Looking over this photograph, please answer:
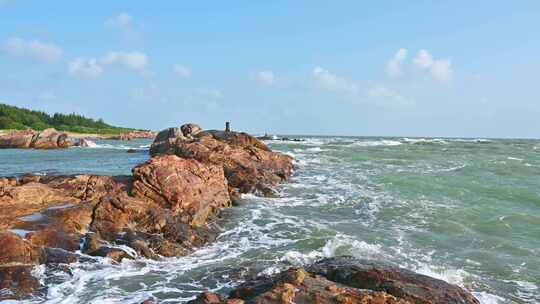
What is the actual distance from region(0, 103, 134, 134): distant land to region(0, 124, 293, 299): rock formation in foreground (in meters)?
89.4

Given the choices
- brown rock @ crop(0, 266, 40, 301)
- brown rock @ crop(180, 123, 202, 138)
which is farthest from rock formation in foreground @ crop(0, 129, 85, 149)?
brown rock @ crop(0, 266, 40, 301)

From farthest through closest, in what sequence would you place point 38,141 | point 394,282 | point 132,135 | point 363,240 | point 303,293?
point 132,135 < point 38,141 < point 363,240 < point 394,282 < point 303,293

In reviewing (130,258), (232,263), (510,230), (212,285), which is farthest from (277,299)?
(510,230)

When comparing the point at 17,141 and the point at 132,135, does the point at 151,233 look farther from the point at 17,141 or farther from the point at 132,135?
the point at 132,135

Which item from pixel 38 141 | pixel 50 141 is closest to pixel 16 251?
pixel 50 141

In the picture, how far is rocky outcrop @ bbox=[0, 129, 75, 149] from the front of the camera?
59.8m

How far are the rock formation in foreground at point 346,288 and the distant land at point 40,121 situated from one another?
99.2 metres

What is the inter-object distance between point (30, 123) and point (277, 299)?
4466 inches

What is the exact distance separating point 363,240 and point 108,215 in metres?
7.33

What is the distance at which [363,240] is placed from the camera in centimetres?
1424

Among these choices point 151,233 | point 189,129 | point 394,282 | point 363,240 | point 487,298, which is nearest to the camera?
point 394,282

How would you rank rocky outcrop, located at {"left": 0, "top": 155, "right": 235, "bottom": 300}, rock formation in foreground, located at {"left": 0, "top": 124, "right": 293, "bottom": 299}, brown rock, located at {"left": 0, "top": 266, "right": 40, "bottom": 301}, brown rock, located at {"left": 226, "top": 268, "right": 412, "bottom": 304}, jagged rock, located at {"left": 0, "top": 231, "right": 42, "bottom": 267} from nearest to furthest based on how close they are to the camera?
brown rock, located at {"left": 226, "top": 268, "right": 412, "bottom": 304} < brown rock, located at {"left": 0, "top": 266, "right": 40, "bottom": 301} < jagged rock, located at {"left": 0, "top": 231, "right": 42, "bottom": 267} < rock formation in foreground, located at {"left": 0, "top": 124, "right": 293, "bottom": 299} < rocky outcrop, located at {"left": 0, "top": 155, "right": 235, "bottom": 300}

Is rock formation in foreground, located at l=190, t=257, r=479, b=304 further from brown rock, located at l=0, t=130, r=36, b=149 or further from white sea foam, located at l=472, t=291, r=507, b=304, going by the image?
brown rock, located at l=0, t=130, r=36, b=149

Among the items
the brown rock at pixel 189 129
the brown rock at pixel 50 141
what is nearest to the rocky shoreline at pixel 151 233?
the brown rock at pixel 189 129
